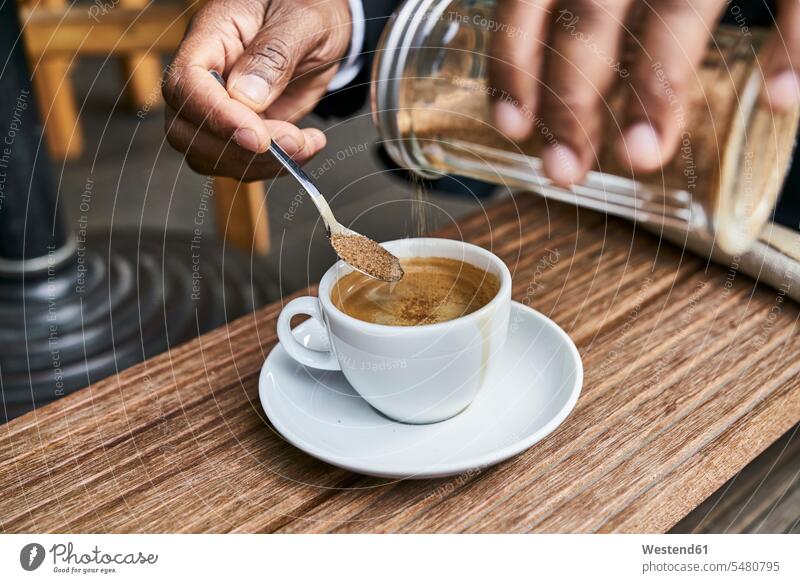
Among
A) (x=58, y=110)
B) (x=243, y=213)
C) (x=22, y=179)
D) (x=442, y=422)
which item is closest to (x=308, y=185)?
(x=442, y=422)

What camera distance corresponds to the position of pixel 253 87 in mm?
402

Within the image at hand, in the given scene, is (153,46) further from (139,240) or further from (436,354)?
(436,354)

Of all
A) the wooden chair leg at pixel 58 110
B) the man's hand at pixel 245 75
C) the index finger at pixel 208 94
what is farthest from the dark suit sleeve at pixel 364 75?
the wooden chair leg at pixel 58 110

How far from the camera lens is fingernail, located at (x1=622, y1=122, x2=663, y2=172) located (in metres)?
0.43

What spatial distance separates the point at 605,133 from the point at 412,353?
0.22m

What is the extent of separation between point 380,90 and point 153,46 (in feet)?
1.56

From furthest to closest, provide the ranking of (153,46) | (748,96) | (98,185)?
(98,185), (153,46), (748,96)

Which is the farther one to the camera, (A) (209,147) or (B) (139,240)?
(B) (139,240)

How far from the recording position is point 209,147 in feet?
1.49

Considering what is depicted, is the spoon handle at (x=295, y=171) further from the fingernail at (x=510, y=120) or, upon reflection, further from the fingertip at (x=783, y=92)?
the fingertip at (x=783, y=92)

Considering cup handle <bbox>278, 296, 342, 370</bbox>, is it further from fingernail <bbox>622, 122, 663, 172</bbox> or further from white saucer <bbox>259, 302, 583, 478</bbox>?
fingernail <bbox>622, 122, 663, 172</bbox>

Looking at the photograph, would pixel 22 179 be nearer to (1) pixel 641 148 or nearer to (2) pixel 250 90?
(2) pixel 250 90

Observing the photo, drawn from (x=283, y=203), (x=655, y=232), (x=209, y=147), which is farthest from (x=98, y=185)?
(x=655, y=232)

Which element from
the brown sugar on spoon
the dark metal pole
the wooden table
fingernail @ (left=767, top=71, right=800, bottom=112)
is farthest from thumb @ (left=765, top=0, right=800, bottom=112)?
the dark metal pole
